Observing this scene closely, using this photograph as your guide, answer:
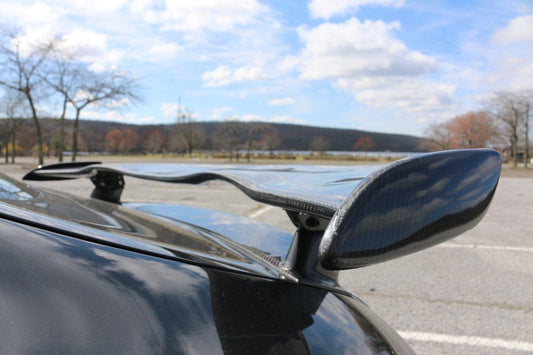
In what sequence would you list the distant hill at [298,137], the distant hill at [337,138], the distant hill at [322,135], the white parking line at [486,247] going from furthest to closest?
the distant hill at [337,138] → the distant hill at [322,135] → the distant hill at [298,137] → the white parking line at [486,247]

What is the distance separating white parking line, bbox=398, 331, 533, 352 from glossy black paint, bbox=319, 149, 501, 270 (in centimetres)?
203

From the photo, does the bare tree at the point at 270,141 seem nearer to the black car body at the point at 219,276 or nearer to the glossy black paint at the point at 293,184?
the glossy black paint at the point at 293,184

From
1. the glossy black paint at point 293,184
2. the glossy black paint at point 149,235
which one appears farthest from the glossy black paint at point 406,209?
the glossy black paint at point 149,235

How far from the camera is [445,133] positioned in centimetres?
4503

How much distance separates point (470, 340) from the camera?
2.51 metres

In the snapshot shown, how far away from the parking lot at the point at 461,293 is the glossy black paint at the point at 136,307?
1.87m

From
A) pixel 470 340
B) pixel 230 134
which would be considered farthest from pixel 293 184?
pixel 230 134

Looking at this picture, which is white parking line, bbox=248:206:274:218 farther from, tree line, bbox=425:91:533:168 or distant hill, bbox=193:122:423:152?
distant hill, bbox=193:122:423:152

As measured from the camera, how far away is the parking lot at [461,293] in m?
2.54

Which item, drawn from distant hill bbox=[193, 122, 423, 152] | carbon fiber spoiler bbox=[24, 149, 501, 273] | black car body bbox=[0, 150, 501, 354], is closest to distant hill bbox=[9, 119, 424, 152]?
distant hill bbox=[193, 122, 423, 152]

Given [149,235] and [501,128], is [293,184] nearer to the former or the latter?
[149,235]

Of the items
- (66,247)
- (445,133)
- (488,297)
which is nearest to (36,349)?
(66,247)

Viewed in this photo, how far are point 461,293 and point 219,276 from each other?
118 inches

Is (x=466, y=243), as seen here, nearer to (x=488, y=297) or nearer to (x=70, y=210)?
(x=488, y=297)
